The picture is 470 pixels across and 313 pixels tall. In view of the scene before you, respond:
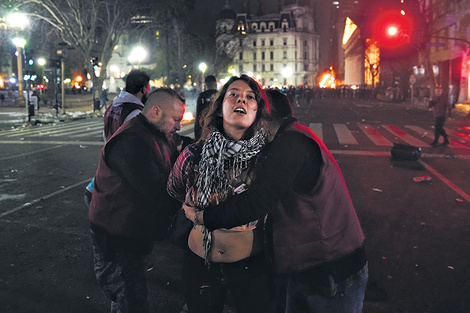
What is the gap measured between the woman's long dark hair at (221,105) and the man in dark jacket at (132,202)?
51 cm

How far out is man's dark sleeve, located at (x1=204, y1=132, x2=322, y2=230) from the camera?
74.9 inches

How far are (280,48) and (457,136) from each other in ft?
385

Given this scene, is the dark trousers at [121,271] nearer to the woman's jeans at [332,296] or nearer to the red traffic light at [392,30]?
the woman's jeans at [332,296]

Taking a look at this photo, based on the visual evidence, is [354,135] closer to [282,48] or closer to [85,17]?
[85,17]

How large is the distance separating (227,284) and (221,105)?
37.9 inches

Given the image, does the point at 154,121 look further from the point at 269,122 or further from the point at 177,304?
the point at 177,304

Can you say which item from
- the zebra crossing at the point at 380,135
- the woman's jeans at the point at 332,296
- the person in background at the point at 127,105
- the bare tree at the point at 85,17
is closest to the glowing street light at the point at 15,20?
the bare tree at the point at 85,17

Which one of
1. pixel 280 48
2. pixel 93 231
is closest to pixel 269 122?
pixel 93 231

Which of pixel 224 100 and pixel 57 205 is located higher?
pixel 224 100

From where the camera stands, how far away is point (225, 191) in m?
2.12

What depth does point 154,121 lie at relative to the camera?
9.35ft

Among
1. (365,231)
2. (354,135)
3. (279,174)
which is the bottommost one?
(365,231)

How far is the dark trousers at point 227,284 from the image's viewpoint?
7.33 feet

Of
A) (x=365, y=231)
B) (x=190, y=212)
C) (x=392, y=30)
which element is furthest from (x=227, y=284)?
(x=392, y=30)
